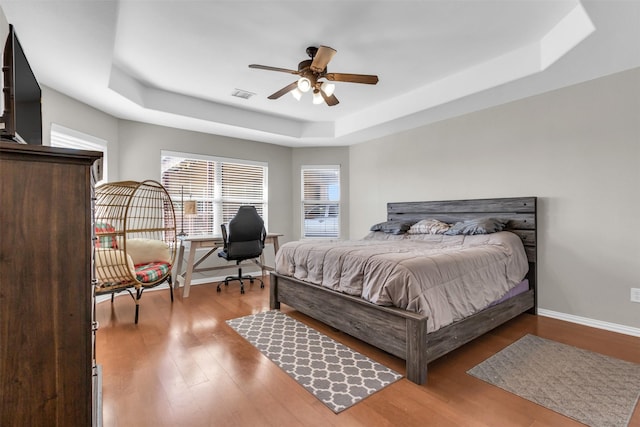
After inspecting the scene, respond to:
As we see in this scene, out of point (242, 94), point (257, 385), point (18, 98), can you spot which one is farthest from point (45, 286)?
point (242, 94)

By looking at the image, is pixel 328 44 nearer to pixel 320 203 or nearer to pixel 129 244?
pixel 129 244

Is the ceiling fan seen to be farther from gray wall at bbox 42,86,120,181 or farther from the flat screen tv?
gray wall at bbox 42,86,120,181

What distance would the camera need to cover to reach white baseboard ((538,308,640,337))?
273 centimetres

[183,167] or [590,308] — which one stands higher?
[183,167]

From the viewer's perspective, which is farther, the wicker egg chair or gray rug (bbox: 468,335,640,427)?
the wicker egg chair

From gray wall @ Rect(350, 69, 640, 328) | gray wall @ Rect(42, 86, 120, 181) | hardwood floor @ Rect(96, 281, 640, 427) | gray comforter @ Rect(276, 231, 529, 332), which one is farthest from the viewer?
gray wall @ Rect(42, 86, 120, 181)

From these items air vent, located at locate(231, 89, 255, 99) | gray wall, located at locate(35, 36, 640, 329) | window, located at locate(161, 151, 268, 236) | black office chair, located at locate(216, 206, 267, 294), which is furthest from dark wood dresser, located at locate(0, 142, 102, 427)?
window, located at locate(161, 151, 268, 236)

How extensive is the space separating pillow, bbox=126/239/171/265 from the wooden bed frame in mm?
1357

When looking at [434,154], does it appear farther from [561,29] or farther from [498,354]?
[498,354]

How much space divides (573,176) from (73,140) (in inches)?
206

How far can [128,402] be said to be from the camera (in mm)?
1783

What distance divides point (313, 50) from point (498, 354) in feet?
9.52

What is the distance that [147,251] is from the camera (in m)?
3.59

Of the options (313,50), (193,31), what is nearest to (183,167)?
(193,31)
